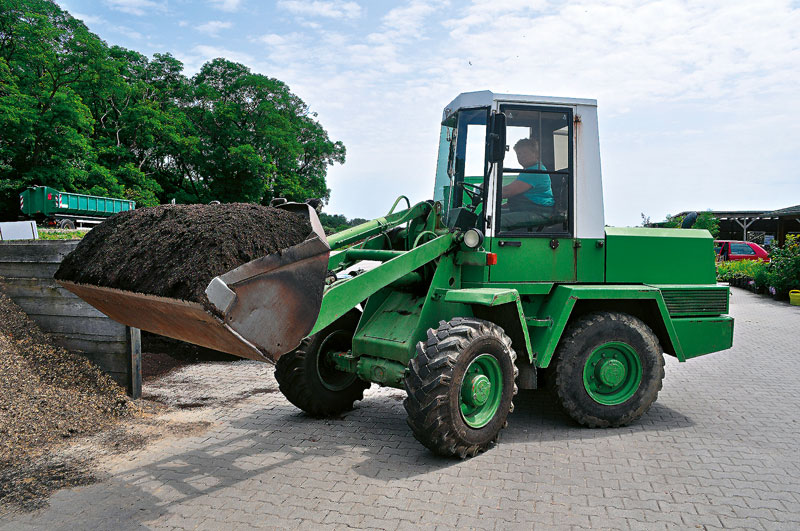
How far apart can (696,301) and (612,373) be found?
137 cm

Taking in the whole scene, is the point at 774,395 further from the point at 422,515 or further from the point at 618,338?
the point at 422,515

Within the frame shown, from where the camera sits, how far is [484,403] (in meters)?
5.05

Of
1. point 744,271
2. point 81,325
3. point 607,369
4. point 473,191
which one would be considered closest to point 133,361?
point 81,325

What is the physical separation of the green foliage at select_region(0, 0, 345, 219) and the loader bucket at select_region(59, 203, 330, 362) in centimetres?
3159

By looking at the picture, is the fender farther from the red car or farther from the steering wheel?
the red car

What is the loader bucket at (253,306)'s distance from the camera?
11.4 feet

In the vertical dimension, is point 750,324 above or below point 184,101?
below

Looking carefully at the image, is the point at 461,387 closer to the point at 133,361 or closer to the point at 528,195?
the point at 528,195

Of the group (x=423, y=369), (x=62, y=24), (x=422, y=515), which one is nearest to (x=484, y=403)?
(x=423, y=369)

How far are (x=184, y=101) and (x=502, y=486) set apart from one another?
4542cm

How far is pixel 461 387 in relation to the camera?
15.8 feet

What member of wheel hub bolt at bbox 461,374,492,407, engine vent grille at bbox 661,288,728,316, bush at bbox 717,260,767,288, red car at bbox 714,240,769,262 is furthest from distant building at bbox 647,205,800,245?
wheel hub bolt at bbox 461,374,492,407

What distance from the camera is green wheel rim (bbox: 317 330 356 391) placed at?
602 centimetres

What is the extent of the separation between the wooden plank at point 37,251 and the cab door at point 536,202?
452cm
